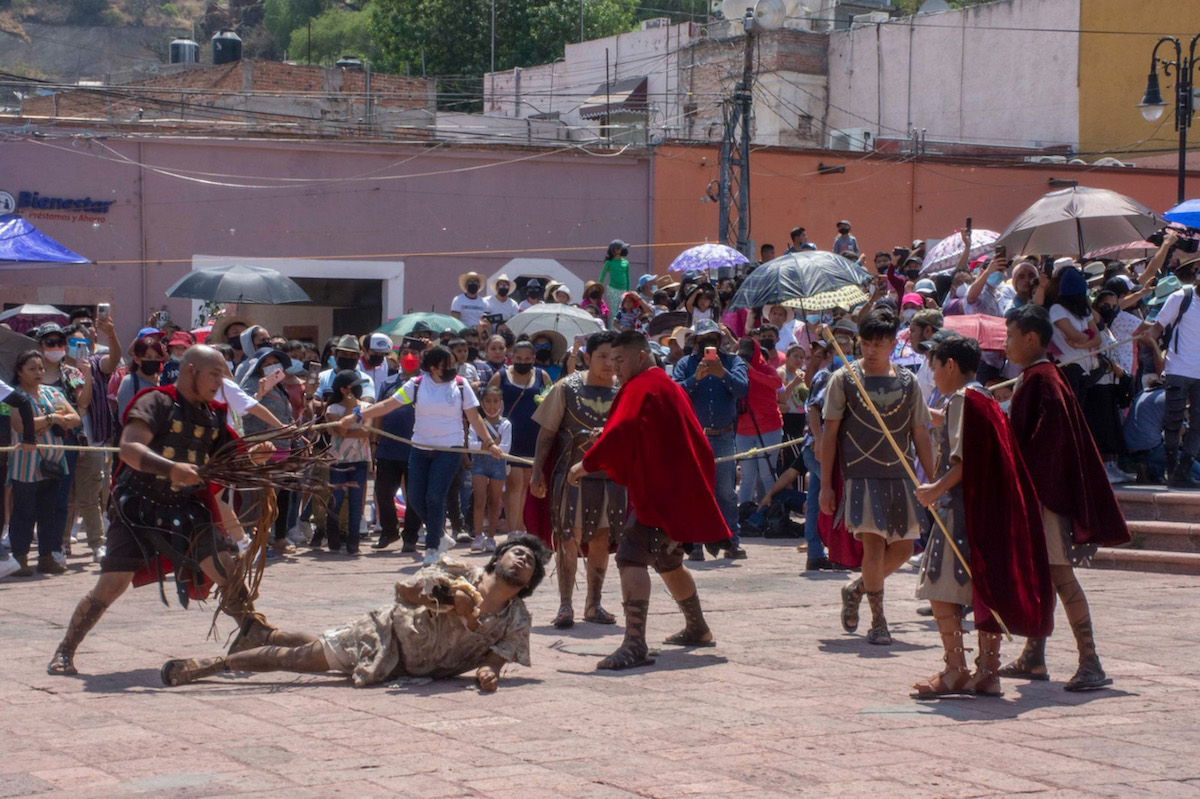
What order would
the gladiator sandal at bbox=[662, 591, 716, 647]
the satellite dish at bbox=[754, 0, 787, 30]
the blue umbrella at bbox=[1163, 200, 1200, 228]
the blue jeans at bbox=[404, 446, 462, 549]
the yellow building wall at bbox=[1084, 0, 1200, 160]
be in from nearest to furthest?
the gladiator sandal at bbox=[662, 591, 716, 647] → the blue jeans at bbox=[404, 446, 462, 549] → the blue umbrella at bbox=[1163, 200, 1200, 228] → the satellite dish at bbox=[754, 0, 787, 30] → the yellow building wall at bbox=[1084, 0, 1200, 160]

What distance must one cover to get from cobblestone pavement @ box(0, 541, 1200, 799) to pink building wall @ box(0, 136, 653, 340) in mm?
14840

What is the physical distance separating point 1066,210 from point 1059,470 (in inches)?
349

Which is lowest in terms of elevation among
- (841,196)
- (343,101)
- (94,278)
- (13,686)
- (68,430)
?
(13,686)

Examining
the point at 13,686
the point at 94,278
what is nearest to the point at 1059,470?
the point at 13,686

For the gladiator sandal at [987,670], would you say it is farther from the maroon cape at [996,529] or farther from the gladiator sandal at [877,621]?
the gladiator sandal at [877,621]

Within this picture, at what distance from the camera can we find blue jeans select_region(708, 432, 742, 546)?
40.6 ft

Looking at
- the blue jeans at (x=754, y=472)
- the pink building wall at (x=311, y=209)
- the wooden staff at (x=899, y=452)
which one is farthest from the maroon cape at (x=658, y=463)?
the pink building wall at (x=311, y=209)

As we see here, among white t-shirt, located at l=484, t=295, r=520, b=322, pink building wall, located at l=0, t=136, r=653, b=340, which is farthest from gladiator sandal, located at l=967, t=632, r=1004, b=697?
pink building wall, located at l=0, t=136, r=653, b=340

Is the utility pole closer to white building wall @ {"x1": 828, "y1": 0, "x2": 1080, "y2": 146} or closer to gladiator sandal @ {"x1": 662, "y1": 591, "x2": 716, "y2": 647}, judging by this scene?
white building wall @ {"x1": 828, "y1": 0, "x2": 1080, "y2": 146}

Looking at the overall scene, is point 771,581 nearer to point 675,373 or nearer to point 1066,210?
point 675,373

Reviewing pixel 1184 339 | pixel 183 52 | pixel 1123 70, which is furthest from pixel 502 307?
pixel 183 52

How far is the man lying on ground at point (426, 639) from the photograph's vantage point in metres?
7.14

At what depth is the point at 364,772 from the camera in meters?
5.47

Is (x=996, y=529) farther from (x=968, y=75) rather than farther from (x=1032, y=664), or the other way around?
(x=968, y=75)
